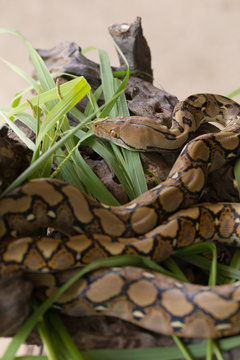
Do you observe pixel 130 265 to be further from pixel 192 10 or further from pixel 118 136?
pixel 192 10

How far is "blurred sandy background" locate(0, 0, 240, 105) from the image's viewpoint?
3.50 m

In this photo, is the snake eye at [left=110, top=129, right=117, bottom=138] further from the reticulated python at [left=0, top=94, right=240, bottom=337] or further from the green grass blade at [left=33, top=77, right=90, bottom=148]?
the reticulated python at [left=0, top=94, right=240, bottom=337]

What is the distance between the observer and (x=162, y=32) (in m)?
3.72

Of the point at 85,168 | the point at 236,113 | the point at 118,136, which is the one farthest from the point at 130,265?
the point at 236,113

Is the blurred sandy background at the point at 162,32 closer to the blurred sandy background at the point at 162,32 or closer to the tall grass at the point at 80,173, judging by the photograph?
the blurred sandy background at the point at 162,32

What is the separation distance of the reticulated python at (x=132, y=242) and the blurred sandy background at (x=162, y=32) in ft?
6.80

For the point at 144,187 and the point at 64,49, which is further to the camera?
the point at 64,49

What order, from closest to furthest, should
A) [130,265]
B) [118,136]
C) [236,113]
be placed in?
[130,265]
[118,136]
[236,113]

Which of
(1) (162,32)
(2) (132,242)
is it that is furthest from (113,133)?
(1) (162,32)

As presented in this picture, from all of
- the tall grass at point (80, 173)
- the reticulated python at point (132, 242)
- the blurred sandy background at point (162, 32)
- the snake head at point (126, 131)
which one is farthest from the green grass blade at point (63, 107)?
the blurred sandy background at point (162, 32)

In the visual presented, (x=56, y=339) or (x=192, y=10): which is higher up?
(x=192, y=10)

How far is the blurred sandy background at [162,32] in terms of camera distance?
3.50m

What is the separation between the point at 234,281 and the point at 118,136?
0.85 m

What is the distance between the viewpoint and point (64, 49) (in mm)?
2439
